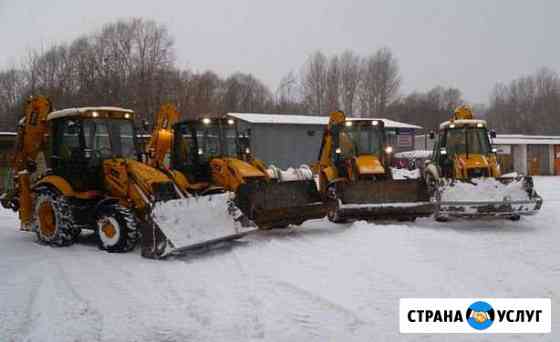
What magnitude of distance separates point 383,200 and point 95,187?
19.6 feet

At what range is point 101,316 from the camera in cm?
600

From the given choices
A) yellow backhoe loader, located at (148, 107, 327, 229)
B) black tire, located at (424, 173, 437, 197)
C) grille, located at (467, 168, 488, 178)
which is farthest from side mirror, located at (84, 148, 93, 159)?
grille, located at (467, 168, 488, 178)

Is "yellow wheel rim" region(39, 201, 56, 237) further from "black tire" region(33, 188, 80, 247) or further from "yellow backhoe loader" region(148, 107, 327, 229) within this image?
"yellow backhoe loader" region(148, 107, 327, 229)

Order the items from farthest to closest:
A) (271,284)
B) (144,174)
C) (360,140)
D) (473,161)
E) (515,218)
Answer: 1. (360,140)
2. (473,161)
3. (515,218)
4. (144,174)
5. (271,284)

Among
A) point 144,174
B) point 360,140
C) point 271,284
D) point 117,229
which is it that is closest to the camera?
point 271,284

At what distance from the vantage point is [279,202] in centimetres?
1133

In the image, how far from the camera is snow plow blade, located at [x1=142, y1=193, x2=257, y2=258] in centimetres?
871

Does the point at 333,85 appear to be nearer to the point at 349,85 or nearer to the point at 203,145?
the point at 349,85

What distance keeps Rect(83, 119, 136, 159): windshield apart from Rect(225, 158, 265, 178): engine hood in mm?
2068

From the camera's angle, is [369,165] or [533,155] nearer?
[369,165]

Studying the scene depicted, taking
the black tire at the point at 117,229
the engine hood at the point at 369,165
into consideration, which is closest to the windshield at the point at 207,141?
the black tire at the point at 117,229

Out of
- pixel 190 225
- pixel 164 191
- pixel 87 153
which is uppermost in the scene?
pixel 87 153

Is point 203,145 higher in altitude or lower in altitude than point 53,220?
higher

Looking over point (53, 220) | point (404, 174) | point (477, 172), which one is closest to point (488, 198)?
point (477, 172)
